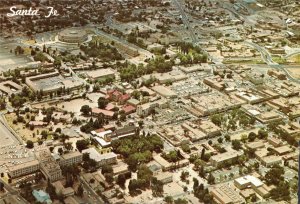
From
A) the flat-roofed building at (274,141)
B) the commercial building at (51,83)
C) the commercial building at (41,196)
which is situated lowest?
the commercial building at (51,83)

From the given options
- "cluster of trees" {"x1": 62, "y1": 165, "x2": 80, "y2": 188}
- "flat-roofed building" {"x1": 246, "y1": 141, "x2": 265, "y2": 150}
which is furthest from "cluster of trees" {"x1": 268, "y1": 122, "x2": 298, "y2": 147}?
"cluster of trees" {"x1": 62, "y1": 165, "x2": 80, "y2": 188}

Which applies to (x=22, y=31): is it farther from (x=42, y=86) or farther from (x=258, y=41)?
(x=258, y=41)

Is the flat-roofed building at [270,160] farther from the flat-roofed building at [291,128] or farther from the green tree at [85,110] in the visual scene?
the green tree at [85,110]

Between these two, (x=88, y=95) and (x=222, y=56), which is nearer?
(x=88, y=95)

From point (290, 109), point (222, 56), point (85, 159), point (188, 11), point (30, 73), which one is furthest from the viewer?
point (188, 11)

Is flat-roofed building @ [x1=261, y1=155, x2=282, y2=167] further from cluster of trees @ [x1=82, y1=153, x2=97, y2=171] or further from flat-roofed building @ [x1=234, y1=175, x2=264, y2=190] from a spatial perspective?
cluster of trees @ [x1=82, y1=153, x2=97, y2=171]

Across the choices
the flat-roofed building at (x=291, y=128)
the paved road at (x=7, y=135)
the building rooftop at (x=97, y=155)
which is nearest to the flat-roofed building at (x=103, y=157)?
the building rooftop at (x=97, y=155)

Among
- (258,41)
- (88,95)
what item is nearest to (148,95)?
(88,95)
